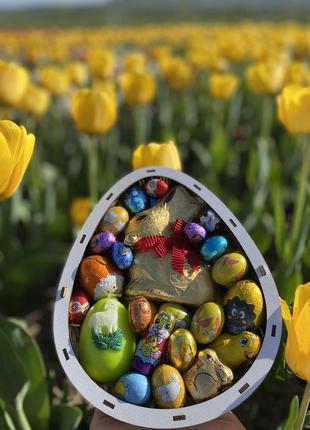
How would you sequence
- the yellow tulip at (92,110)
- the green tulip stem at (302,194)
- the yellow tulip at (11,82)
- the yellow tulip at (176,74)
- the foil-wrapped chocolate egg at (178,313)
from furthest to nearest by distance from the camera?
the yellow tulip at (176,74)
the yellow tulip at (11,82)
the yellow tulip at (92,110)
the green tulip stem at (302,194)
the foil-wrapped chocolate egg at (178,313)

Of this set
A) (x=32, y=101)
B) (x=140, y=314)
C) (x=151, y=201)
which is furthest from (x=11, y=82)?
(x=140, y=314)

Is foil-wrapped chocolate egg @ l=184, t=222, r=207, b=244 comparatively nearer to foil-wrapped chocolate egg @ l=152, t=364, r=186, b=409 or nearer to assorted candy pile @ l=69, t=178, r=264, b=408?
assorted candy pile @ l=69, t=178, r=264, b=408

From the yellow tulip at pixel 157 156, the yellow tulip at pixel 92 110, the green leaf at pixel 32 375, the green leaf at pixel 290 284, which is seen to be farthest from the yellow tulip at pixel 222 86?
the green leaf at pixel 32 375

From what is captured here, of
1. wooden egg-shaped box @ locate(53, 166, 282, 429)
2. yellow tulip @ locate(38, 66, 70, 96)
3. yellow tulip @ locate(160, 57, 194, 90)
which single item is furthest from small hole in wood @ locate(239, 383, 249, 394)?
yellow tulip @ locate(160, 57, 194, 90)

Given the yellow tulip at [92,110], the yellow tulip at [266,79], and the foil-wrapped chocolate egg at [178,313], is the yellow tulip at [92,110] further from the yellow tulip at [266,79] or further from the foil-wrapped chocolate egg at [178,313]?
the foil-wrapped chocolate egg at [178,313]

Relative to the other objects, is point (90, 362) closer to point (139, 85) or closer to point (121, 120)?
point (139, 85)

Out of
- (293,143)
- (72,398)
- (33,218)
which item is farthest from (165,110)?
(72,398)
